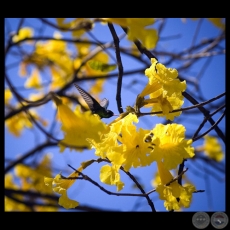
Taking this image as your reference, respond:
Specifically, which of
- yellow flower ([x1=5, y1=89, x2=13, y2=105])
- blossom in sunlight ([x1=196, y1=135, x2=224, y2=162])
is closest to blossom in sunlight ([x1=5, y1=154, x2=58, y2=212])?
yellow flower ([x1=5, y1=89, x2=13, y2=105])

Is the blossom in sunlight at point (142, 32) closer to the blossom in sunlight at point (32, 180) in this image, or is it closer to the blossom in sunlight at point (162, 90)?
the blossom in sunlight at point (162, 90)

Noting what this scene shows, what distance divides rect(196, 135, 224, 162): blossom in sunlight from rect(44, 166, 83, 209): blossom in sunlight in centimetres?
235

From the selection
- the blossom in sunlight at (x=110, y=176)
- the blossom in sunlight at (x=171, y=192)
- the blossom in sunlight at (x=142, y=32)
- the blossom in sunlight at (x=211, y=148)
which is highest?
the blossom in sunlight at (x=211, y=148)

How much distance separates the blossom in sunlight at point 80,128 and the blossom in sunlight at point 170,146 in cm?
18

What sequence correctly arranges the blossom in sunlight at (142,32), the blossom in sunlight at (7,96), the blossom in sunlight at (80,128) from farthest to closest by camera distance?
the blossom in sunlight at (7,96), the blossom in sunlight at (80,128), the blossom in sunlight at (142,32)

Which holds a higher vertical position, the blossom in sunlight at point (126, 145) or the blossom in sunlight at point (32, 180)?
the blossom in sunlight at point (32, 180)

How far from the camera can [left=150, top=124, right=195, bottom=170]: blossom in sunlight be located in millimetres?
1062

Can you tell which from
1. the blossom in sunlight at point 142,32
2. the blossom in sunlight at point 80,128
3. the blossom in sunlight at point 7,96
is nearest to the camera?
the blossom in sunlight at point 142,32

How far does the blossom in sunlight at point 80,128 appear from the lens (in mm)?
991

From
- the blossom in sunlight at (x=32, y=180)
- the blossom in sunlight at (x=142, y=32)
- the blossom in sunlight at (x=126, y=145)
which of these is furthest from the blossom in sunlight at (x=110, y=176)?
the blossom in sunlight at (x=32, y=180)

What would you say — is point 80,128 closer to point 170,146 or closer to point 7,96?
point 170,146
